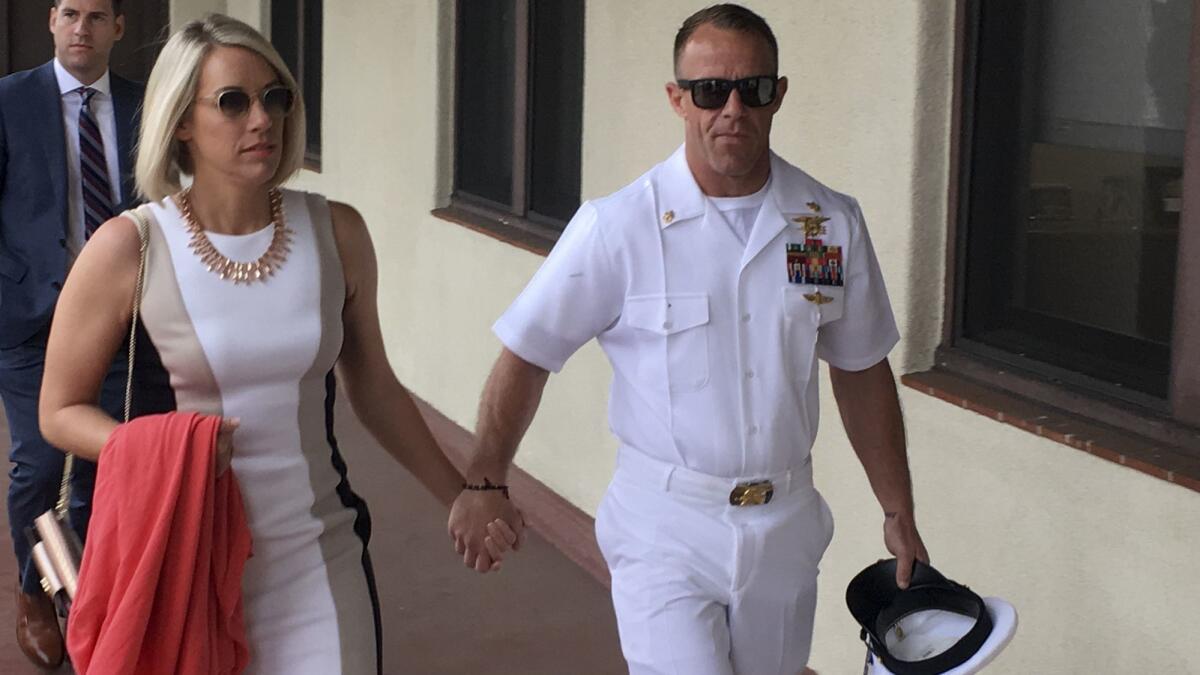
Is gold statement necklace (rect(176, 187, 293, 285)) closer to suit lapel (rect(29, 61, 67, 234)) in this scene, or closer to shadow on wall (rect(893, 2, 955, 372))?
shadow on wall (rect(893, 2, 955, 372))

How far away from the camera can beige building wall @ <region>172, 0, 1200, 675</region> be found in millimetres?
3664

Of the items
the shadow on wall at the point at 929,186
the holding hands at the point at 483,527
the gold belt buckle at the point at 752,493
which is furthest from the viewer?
the shadow on wall at the point at 929,186

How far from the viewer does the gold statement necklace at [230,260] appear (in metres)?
3.10

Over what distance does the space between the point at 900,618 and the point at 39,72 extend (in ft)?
10.4

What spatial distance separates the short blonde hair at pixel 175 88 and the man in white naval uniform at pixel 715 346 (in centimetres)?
66

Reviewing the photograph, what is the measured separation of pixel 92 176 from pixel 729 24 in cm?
253

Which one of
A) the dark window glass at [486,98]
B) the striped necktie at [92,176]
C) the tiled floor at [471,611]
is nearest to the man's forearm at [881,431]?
the tiled floor at [471,611]

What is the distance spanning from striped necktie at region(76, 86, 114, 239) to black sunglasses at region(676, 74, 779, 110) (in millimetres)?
2478

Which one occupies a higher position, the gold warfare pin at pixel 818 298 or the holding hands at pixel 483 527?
the gold warfare pin at pixel 818 298

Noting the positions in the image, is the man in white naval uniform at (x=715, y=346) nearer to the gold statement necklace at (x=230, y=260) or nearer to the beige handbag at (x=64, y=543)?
the gold statement necklace at (x=230, y=260)

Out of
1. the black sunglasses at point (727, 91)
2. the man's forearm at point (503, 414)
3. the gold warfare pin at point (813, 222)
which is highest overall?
the black sunglasses at point (727, 91)

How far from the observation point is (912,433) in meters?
4.49

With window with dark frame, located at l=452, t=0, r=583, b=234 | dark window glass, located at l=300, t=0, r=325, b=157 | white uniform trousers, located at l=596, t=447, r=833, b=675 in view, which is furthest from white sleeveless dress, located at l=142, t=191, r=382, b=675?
dark window glass, located at l=300, t=0, r=325, b=157

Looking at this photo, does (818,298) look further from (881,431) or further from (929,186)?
(929,186)
